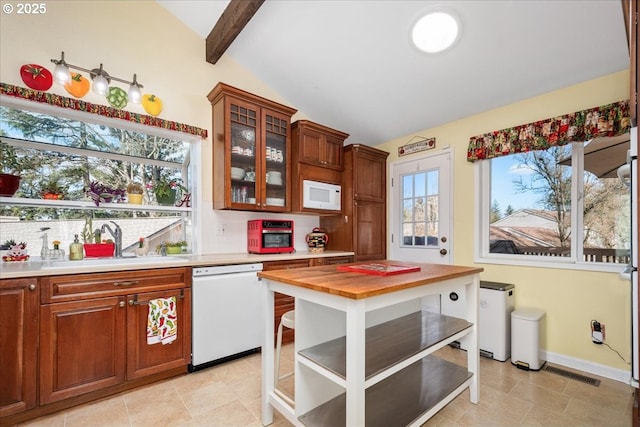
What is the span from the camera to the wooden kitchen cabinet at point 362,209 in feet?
11.8

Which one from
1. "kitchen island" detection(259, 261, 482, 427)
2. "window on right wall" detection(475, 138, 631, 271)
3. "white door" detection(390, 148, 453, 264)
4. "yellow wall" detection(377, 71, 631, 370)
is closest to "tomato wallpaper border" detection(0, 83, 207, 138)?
"kitchen island" detection(259, 261, 482, 427)

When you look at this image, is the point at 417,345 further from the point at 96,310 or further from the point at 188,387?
the point at 96,310

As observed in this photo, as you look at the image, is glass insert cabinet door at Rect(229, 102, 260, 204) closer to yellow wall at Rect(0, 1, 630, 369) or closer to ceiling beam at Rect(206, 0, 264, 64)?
yellow wall at Rect(0, 1, 630, 369)

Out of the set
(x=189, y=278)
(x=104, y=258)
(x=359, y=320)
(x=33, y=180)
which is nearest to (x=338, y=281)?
(x=359, y=320)

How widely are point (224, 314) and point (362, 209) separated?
2.07 meters

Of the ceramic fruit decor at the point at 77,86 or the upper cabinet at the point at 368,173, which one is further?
the upper cabinet at the point at 368,173

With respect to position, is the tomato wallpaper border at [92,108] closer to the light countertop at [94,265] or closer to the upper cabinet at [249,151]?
the upper cabinet at [249,151]

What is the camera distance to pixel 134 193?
8.73ft

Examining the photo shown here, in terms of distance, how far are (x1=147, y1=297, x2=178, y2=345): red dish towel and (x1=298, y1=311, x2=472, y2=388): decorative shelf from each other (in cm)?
124

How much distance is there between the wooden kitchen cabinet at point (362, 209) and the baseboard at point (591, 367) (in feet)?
6.52

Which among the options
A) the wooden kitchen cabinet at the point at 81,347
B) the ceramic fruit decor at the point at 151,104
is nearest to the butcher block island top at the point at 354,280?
the wooden kitchen cabinet at the point at 81,347

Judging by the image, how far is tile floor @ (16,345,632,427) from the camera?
1.75m

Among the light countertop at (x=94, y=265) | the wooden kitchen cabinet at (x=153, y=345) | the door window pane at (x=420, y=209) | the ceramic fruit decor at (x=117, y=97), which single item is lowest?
the wooden kitchen cabinet at (x=153, y=345)

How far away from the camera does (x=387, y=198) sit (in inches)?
157
